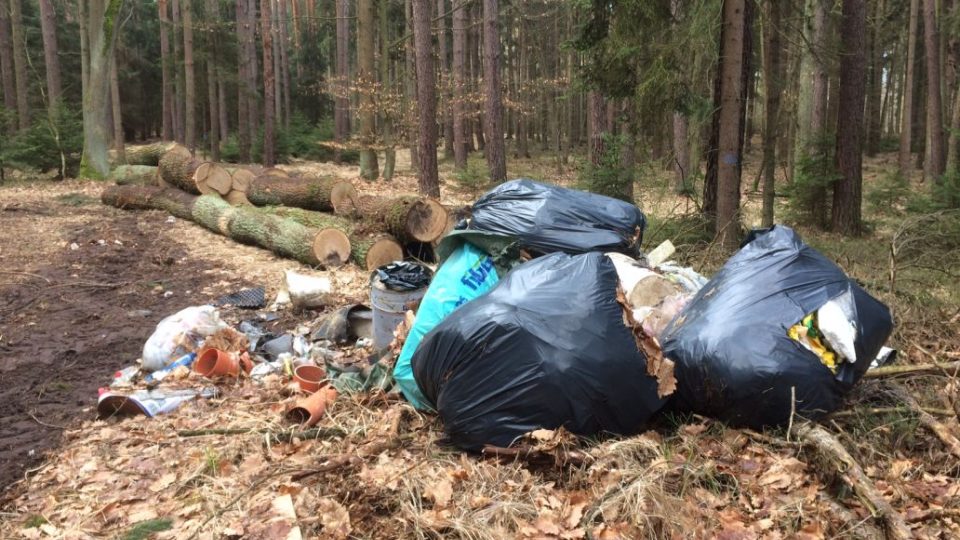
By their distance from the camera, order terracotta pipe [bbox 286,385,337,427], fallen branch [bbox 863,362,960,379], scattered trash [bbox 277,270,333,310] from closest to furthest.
→ fallen branch [bbox 863,362,960,379], terracotta pipe [bbox 286,385,337,427], scattered trash [bbox 277,270,333,310]

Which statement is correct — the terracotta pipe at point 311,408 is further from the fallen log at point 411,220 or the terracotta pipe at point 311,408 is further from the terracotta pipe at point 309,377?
the fallen log at point 411,220

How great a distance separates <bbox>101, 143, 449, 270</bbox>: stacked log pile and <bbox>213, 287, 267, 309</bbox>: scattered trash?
3.34 ft

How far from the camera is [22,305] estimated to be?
6.18 m

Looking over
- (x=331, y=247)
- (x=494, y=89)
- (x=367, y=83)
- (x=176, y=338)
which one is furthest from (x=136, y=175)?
(x=176, y=338)

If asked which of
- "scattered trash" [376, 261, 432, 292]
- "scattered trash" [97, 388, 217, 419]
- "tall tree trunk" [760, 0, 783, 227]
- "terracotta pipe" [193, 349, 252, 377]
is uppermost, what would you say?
"tall tree trunk" [760, 0, 783, 227]

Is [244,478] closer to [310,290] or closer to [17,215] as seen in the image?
[310,290]

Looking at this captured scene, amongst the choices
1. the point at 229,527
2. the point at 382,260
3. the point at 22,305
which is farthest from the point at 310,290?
the point at 229,527

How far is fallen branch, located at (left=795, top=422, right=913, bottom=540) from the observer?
2240 mm

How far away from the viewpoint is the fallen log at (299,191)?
28.9ft

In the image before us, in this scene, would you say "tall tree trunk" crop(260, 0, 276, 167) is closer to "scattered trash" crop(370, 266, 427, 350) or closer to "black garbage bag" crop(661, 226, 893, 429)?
"scattered trash" crop(370, 266, 427, 350)

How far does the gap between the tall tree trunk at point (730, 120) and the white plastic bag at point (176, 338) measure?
4.14m

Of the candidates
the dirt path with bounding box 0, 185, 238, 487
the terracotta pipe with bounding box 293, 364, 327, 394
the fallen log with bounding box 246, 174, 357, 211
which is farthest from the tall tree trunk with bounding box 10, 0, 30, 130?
the terracotta pipe with bounding box 293, 364, 327, 394

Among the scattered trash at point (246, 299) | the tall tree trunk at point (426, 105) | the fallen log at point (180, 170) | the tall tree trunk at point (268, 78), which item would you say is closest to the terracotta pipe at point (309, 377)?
the scattered trash at point (246, 299)

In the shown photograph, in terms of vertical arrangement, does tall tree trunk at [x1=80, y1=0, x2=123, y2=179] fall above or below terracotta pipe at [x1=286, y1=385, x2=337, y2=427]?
above
